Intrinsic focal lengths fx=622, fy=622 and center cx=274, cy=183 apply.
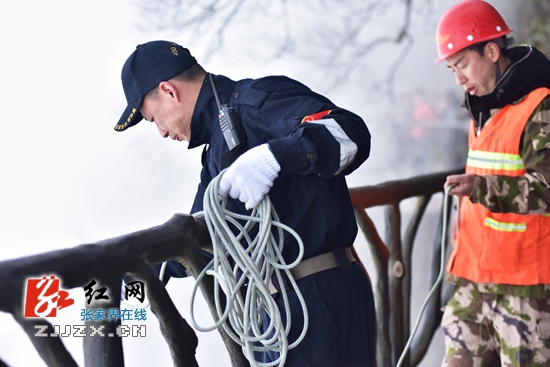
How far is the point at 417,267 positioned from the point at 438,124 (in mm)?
844

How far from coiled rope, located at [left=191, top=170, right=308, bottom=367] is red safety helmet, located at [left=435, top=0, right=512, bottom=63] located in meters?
1.11

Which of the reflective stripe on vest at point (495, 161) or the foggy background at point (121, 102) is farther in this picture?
the foggy background at point (121, 102)

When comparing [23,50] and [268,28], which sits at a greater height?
[268,28]

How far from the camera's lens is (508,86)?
81.6 inches

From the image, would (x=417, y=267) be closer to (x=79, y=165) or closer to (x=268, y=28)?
(x=268, y=28)

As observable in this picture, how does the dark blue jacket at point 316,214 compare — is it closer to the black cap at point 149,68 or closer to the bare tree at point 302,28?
the black cap at point 149,68

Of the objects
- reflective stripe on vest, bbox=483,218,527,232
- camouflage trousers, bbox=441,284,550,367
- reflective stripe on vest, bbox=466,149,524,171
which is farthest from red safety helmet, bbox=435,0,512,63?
camouflage trousers, bbox=441,284,550,367

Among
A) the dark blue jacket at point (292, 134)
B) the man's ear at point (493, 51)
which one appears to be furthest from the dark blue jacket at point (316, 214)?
the man's ear at point (493, 51)

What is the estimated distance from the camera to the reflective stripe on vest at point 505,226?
2.11 m

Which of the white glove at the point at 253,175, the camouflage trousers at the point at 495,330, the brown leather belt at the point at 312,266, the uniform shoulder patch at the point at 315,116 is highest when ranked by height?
the uniform shoulder patch at the point at 315,116

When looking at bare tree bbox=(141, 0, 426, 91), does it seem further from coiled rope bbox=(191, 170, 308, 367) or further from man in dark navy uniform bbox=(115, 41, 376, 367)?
coiled rope bbox=(191, 170, 308, 367)

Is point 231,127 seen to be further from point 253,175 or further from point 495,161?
point 495,161

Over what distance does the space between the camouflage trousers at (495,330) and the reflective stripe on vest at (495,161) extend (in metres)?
0.44

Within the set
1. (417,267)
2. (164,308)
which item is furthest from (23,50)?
(417,267)
